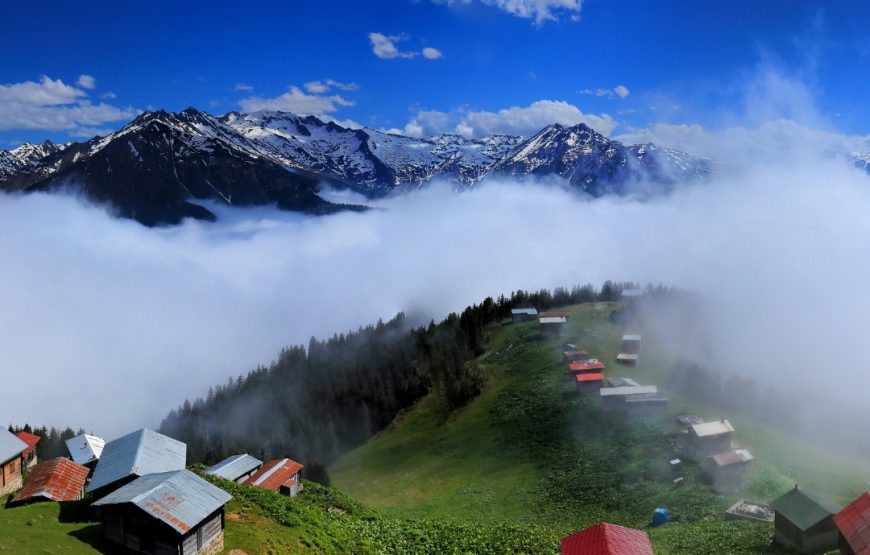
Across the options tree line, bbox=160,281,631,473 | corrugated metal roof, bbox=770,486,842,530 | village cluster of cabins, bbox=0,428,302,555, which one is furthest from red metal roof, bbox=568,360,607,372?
corrugated metal roof, bbox=770,486,842,530

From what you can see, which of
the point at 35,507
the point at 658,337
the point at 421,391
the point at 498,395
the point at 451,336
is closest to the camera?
the point at 35,507

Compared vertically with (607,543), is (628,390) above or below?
below

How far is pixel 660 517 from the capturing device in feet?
215

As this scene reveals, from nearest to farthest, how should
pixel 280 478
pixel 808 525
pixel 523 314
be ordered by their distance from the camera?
pixel 808 525 < pixel 280 478 < pixel 523 314

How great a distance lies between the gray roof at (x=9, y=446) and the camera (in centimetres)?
5728

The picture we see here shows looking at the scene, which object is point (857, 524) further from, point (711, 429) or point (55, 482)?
point (55, 482)

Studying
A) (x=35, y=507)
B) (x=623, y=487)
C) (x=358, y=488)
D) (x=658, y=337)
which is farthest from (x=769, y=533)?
(x=658, y=337)

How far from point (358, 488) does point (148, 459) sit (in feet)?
191

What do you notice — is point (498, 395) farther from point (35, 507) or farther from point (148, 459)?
point (35, 507)

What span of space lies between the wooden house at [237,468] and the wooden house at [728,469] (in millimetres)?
59643

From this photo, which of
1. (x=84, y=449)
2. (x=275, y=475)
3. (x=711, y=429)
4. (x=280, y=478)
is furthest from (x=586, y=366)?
(x=84, y=449)

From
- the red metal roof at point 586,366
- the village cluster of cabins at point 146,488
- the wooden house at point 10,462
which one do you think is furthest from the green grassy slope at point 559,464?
the wooden house at point 10,462

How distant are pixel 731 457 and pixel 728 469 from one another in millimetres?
2290

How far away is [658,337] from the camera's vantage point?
458 feet
